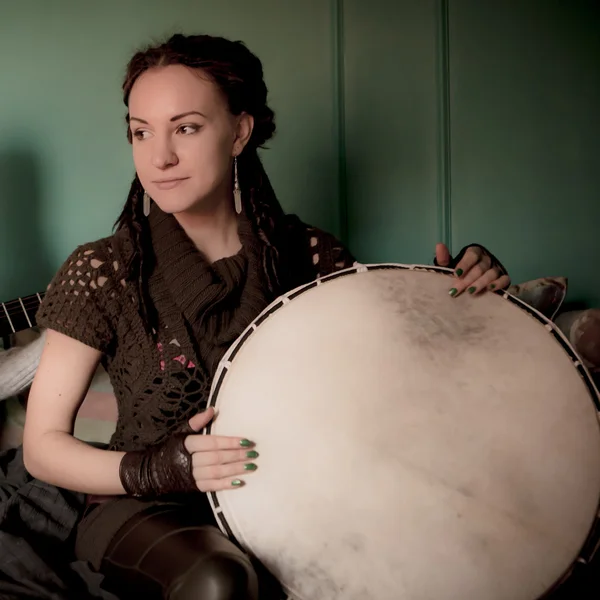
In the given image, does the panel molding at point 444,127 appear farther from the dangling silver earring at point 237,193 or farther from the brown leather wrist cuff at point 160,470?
the brown leather wrist cuff at point 160,470

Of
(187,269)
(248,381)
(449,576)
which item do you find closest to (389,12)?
(187,269)

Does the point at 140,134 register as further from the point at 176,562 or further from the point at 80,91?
the point at 80,91

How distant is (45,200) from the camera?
6.50ft

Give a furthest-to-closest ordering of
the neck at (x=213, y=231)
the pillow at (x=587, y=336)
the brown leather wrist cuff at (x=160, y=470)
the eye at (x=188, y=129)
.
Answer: the pillow at (x=587, y=336) → the neck at (x=213, y=231) → the eye at (x=188, y=129) → the brown leather wrist cuff at (x=160, y=470)

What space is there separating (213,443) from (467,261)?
1.64 ft

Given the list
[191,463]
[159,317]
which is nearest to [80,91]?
[159,317]

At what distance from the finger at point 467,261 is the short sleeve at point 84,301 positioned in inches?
23.9

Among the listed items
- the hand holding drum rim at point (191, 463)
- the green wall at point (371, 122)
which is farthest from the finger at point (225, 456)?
the green wall at point (371, 122)

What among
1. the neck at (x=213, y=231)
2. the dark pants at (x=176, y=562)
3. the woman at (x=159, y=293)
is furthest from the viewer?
the neck at (x=213, y=231)

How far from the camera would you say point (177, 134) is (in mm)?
1194

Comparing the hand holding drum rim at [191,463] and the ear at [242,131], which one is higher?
the ear at [242,131]

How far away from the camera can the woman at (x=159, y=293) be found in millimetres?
1089

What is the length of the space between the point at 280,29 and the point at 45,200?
0.88 m

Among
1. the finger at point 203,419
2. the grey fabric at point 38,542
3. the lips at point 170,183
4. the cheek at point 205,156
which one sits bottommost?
the grey fabric at point 38,542
